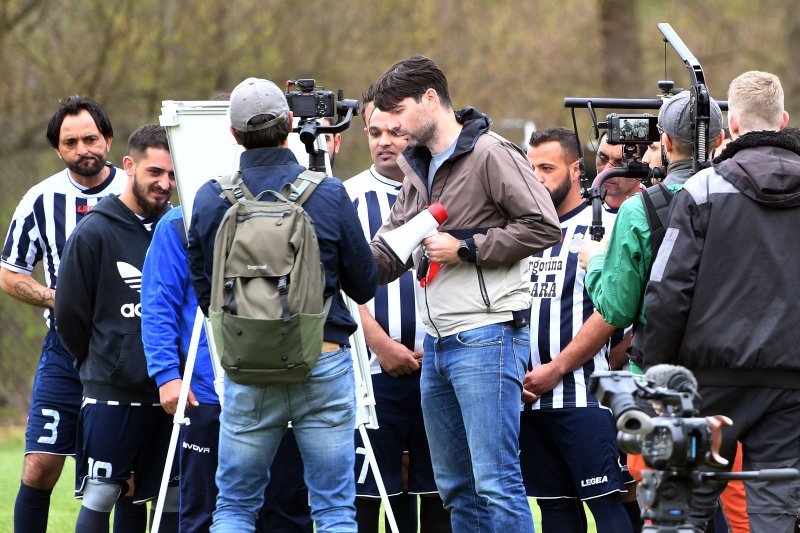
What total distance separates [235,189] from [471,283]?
3.38ft

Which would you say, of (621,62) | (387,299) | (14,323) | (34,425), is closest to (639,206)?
(387,299)

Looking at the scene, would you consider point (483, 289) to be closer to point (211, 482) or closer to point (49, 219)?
point (211, 482)

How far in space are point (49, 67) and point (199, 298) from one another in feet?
31.4

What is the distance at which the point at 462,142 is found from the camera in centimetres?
501

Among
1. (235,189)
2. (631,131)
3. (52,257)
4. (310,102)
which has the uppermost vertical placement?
(310,102)

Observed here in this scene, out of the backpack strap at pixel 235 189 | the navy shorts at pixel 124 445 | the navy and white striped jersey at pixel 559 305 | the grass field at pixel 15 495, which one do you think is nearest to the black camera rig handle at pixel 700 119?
the navy and white striped jersey at pixel 559 305

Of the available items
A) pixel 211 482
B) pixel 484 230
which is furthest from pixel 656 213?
pixel 211 482

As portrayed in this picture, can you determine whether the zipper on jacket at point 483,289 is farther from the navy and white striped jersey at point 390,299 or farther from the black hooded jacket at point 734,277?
the navy and white striped jersey at point 390,299

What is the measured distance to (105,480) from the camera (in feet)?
18.7

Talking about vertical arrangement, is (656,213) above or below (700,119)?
below

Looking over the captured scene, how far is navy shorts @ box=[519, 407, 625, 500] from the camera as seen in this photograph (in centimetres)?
558

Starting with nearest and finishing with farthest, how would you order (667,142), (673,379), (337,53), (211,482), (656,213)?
(673,379) < (656,213) < (667,142) < (211,482) < (337,53)

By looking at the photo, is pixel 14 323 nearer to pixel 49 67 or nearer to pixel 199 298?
pixel 49 67

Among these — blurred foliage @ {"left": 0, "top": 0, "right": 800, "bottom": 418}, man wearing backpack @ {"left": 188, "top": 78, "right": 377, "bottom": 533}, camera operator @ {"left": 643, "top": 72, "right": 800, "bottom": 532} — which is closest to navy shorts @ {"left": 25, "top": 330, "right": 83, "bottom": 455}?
man wearing backpack @ {"left": 188, "top": 78, "right": 377, "bottom": 533}
